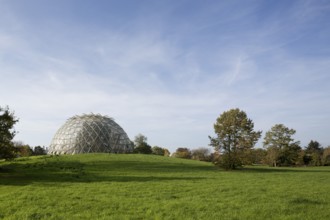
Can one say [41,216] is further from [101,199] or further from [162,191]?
[162,191]

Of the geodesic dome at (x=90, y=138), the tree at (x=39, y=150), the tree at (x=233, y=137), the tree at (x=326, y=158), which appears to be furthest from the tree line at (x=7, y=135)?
the tree at (x=326, y=158)

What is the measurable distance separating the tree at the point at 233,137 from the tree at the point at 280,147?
33.1m

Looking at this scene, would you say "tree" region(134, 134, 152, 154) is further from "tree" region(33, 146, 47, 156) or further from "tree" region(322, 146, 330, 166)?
"tree" region(322, 146, 330, 166)

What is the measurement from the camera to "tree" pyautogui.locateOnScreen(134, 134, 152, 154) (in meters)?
87.8

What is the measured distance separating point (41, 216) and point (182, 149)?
113952 millimetres

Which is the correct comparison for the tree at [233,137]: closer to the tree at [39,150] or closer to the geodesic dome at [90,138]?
the geodesic dome at [90,138]

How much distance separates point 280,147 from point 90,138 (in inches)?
1880

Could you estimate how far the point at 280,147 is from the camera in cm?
7662

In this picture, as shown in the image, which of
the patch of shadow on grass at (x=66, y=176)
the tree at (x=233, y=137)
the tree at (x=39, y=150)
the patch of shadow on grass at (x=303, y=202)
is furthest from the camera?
Answer: the tree at (x=39, y=150)

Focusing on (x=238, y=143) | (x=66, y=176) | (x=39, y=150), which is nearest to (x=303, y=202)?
(x=66, y=176)

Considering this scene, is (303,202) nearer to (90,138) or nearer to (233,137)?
(233,137)

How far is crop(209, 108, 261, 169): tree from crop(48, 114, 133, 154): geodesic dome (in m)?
40.9

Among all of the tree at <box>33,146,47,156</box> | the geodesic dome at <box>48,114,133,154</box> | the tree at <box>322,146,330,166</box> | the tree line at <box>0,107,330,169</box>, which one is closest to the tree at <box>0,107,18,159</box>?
the tree line at <box>0,107,330,169</box>

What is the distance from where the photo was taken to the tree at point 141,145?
87.8 metres
